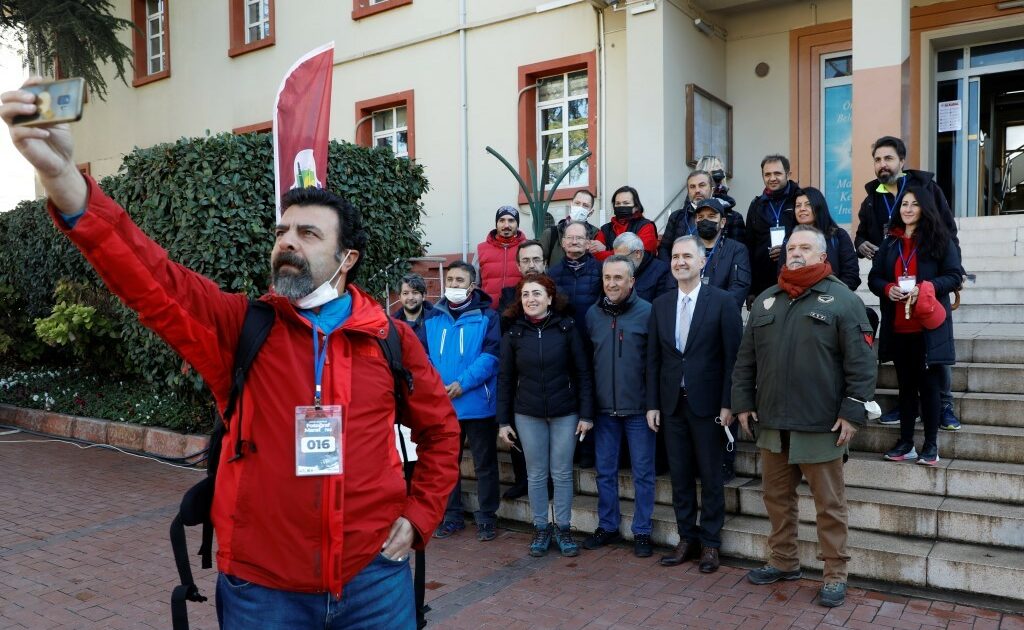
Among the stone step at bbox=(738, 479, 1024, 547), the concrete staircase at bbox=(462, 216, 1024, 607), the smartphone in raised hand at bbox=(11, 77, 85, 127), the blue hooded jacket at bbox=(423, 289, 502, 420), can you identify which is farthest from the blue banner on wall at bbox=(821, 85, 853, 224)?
the smartphone in raised hand at bbox=(11, 77, 85, 127)

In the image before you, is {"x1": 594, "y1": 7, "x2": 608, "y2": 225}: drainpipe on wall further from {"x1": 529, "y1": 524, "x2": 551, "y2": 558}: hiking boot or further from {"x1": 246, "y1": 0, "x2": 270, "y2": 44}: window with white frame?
{"x1": 246, "y1": 0, "x2": 270, "y2": 44}: window with white frame

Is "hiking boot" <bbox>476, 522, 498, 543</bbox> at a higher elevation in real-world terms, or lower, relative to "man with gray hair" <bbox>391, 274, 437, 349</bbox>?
lower

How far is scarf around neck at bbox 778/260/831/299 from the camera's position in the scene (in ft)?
15.6

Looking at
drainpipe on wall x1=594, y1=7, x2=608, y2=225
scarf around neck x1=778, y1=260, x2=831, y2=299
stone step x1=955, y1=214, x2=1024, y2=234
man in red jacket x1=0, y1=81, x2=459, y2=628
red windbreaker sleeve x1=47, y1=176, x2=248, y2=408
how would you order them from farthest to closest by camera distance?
drainpipe on wall x1=594, y1=7, x2=608, y2=225 < stone step x1=955, y1=214, x2=1024, y2=234 < scarf around neck x1=778, y1=260, x2=831, y2=299 < man in red jacket x1=0, y1=81, x2=459, y2=628 < red windbreaker sleeve x1=47, y1=176, x2=248, y2=408

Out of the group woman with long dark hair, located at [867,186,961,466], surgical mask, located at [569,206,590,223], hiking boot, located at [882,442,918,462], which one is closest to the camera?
woman with long dark hair, located at [867,186,961,466]

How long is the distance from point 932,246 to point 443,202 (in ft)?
29.6

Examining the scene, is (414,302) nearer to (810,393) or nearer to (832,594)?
(810,393)

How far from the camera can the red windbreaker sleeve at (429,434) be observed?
8.54ft

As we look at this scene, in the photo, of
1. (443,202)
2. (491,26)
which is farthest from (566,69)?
(443,202)

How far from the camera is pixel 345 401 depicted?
2.38 metres

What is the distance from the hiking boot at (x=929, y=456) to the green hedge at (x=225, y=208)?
5.91 meters

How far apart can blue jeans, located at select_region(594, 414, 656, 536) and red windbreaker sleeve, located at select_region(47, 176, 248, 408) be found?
3.74m

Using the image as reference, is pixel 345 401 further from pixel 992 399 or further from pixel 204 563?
pixel 992 399

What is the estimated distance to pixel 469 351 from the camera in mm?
6262
